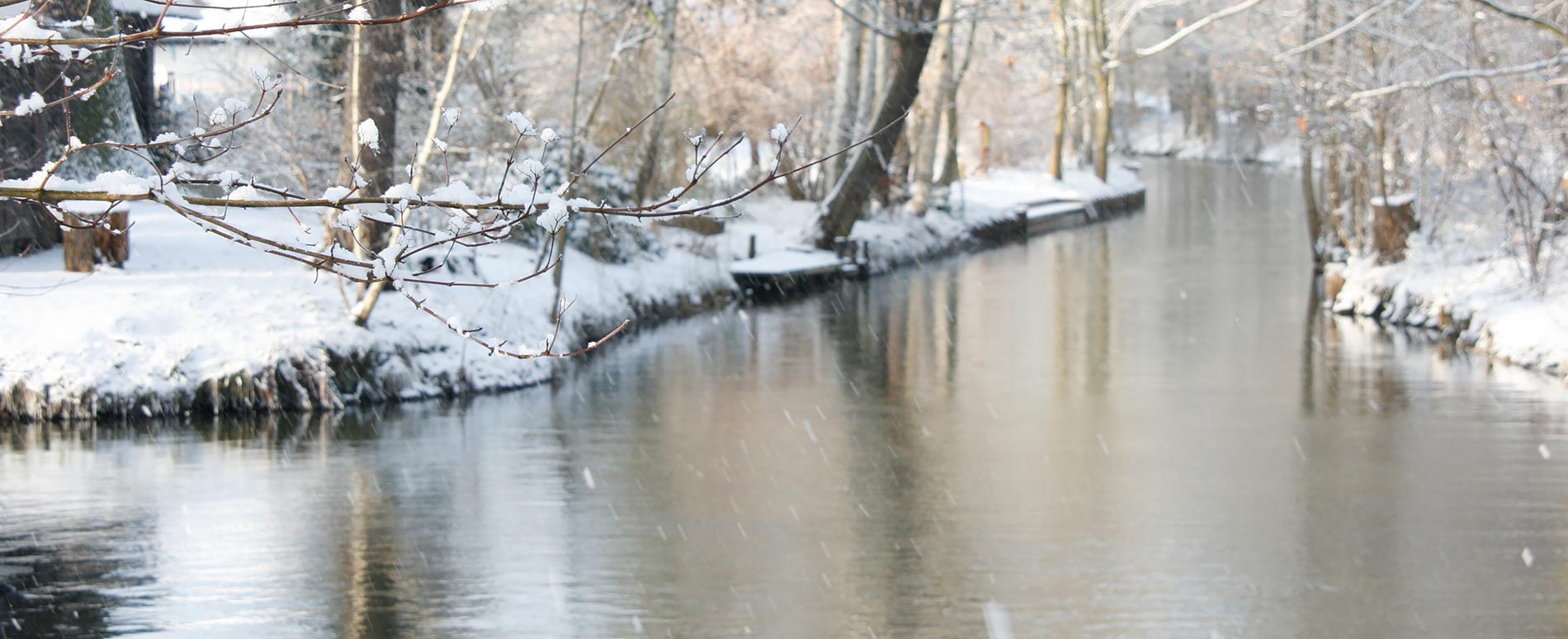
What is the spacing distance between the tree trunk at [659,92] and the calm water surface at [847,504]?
448 centimetres

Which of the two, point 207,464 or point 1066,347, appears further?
point 1066,347

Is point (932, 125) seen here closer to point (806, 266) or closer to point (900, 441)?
point (806, 266)

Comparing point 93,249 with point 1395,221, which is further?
point 1395,221

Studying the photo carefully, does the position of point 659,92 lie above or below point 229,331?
above

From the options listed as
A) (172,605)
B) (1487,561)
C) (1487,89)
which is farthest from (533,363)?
(1487,89)

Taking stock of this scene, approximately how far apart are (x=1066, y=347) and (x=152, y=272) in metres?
9.83

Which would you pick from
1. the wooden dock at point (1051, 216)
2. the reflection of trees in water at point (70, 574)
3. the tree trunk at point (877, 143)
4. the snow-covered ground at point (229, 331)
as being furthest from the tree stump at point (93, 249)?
the wooden dock at point (1051, 216)

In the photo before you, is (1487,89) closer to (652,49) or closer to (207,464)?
(652,49)

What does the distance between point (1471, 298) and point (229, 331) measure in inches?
545

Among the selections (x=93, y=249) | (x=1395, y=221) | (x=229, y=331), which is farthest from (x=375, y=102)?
(x=1395, y=221)

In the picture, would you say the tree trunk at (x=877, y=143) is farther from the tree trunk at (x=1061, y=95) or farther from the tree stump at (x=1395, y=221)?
the tree trunk at (x=1061, y=95)

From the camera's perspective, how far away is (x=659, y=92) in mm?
22062

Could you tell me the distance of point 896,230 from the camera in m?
28.5

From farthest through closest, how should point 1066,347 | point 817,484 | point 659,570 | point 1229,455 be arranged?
point 1066,347, point 1229,455, point 817,484, point 659,570
